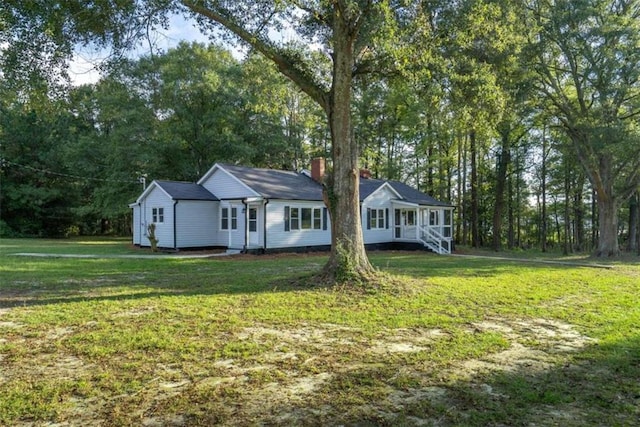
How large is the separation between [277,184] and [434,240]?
9.09 m

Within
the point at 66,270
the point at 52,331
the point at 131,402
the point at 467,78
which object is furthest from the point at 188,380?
the point at 66,270

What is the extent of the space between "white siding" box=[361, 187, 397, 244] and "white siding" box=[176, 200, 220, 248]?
7563 millimetres

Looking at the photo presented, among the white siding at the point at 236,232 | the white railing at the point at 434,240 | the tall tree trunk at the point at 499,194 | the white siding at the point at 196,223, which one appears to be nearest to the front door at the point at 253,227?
the white siding at the point at 236,232

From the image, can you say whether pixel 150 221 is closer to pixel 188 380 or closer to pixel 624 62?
pixel 188 380

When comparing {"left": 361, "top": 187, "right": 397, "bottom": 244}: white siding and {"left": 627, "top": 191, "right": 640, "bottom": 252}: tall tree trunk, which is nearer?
{"left": 361, "top": 187, "right": 397, "bottom": 244}: white siding

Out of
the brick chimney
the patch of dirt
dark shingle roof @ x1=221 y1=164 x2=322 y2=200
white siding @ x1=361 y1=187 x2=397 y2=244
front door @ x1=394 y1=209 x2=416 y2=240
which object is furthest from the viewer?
front door @ x1=394 y1=209 x2=416 y2=240

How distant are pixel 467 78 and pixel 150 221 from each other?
1777 cm

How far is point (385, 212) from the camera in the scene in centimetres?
2506

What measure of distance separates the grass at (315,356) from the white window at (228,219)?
11.7 m

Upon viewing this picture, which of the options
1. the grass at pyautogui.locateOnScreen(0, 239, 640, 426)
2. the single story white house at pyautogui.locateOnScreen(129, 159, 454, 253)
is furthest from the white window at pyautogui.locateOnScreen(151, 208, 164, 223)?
the grass at pyautogui.locateOnScreen(0, 239, 640, 426)

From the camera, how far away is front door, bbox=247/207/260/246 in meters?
20.0

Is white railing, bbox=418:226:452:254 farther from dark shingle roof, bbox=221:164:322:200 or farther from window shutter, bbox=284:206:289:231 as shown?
window shutter, bbox=284:206:289:231

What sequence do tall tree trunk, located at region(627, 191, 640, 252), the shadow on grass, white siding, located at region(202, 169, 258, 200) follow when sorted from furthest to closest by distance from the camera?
tall tree trunk, located at region(627, 191, 640, 252) → white siding, located at region(202, 169, 258, 200) → the shadow on grass

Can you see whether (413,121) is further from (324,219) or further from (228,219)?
(228,219)
